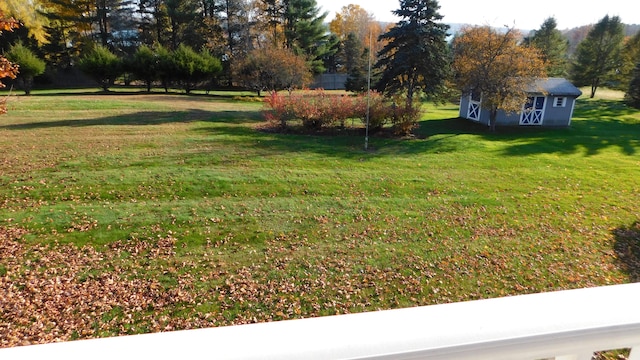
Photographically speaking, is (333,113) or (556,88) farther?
(556,88)

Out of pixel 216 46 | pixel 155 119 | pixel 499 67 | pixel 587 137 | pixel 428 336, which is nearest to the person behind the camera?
pixel 428 336

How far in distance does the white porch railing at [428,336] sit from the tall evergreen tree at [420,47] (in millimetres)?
22314

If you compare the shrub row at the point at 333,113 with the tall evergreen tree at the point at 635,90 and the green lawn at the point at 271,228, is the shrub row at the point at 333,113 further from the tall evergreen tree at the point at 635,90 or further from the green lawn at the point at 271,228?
the tall evergreen tree at the point at 635,90

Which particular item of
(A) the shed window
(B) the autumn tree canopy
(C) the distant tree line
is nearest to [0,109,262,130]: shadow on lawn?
(B) the autumn tree canopy

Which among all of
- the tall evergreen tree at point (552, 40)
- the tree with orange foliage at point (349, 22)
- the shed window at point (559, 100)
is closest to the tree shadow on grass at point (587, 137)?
the shed window at point (559, 100)

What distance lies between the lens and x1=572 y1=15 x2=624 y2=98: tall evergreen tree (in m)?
40.4

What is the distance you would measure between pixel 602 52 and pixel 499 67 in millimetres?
29396

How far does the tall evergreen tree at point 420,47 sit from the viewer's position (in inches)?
871

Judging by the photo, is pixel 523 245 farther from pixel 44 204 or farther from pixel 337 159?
pixel 44 204

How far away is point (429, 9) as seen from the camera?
22.1 m

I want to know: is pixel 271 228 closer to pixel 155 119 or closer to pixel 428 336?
pixel 428 336

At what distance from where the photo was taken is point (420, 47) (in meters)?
21.9

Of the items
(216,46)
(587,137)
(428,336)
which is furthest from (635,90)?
(428,336)

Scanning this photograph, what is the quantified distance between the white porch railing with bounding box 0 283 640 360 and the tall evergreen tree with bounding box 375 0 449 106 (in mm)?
22314
